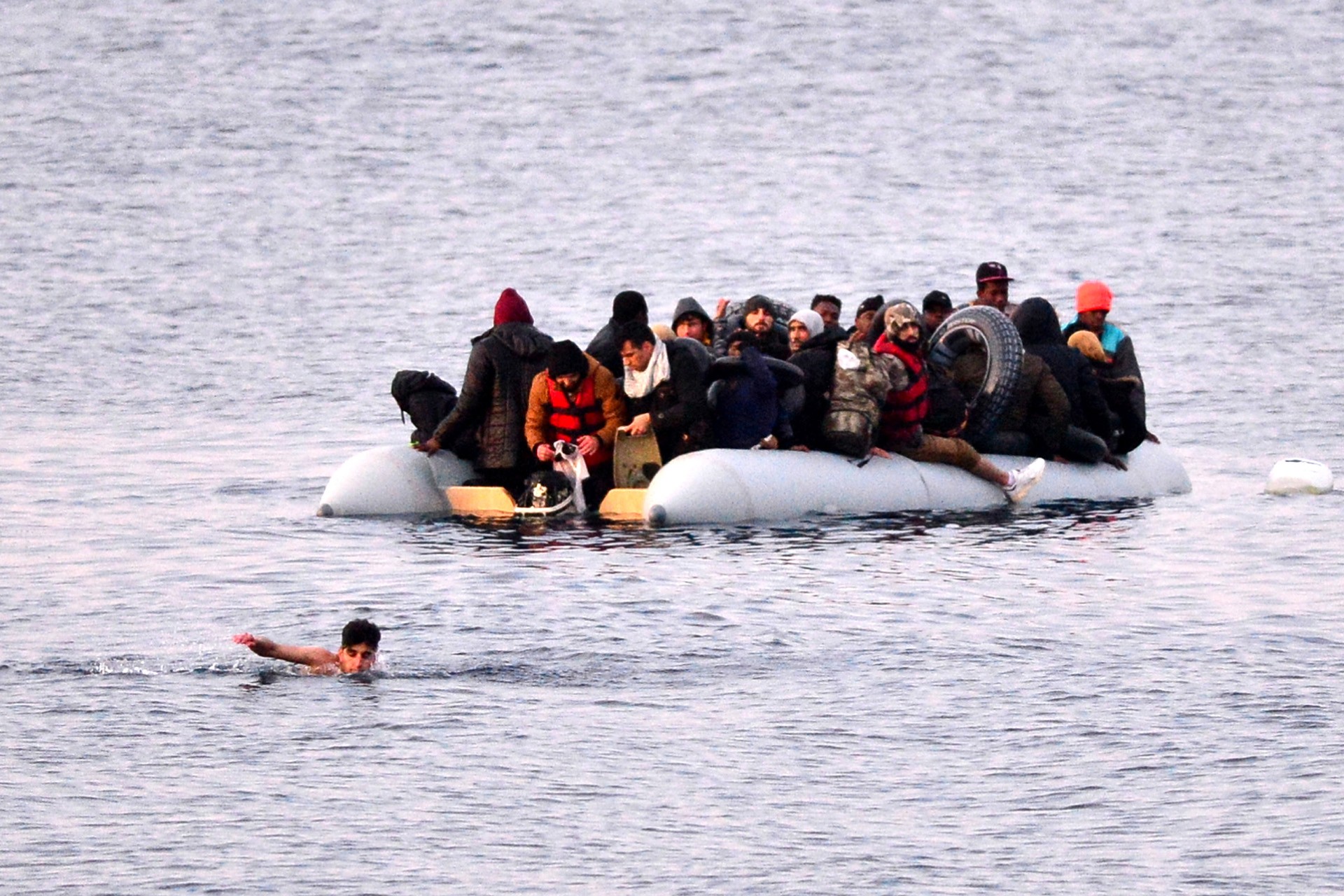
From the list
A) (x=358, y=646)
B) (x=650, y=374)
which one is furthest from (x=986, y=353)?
(x=358, y=646)

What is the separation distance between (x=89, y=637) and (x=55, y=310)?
25.1 m

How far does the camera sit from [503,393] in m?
17.4

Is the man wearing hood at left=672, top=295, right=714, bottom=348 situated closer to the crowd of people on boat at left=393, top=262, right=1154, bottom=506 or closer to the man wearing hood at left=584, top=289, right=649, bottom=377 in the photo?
the crowd of people on boat at left=393, top=262, right=1154, bottom=506

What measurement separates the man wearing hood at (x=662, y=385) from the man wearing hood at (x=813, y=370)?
0.76m

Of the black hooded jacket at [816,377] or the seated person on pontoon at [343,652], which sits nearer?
the seated person on pontoon at [343,652]

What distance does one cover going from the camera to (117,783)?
10758 millimetres

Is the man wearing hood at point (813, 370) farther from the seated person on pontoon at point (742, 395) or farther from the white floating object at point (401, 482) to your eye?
the white floating object at point (401, 482)

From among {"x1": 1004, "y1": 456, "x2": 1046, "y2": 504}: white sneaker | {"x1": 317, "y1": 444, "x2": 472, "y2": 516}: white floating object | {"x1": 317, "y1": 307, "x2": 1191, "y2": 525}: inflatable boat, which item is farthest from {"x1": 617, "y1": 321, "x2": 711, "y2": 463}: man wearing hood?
{"x1": 1004, "y1": 456, "x2": 1046, "y2": 504}: white sneaker

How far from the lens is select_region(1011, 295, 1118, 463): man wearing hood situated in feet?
61.3

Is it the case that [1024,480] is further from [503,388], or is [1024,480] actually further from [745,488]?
[503,388]

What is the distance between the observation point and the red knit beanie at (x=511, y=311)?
1770 cm

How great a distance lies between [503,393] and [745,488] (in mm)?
1793

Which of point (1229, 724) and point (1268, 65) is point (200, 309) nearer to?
point (1229, 724)

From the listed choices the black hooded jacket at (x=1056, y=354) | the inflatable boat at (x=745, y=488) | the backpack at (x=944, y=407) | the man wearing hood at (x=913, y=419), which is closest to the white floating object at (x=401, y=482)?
the inflatable boat at (x=745, y=488)
